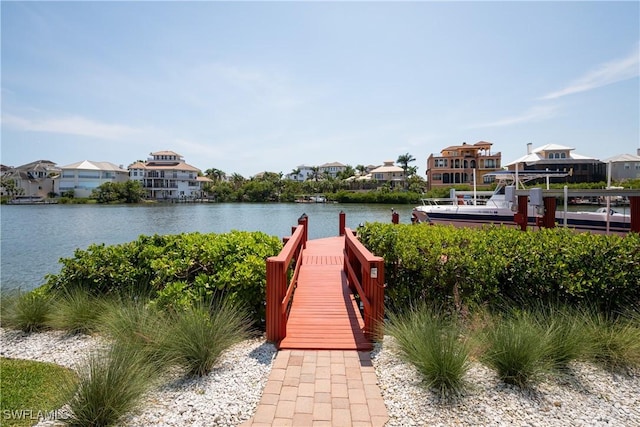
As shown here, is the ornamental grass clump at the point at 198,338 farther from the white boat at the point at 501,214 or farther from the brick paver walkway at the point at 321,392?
the white boat at the point at 501,214

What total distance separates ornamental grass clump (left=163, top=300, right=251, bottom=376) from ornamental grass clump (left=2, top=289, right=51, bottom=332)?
9.27ft

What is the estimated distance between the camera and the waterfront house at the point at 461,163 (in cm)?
6650

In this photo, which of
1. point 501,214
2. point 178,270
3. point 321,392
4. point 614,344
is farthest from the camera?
point 501,214

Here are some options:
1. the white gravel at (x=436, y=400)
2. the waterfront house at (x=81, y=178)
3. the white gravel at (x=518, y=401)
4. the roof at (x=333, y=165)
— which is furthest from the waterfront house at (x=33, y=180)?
the white gravel at (x=518, y=401)

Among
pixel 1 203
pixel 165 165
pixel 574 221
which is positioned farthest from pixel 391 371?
pixel 1 203

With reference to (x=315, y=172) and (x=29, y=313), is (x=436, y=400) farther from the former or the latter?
(x=315, y=172)

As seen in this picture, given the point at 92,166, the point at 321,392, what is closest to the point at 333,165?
the point at 92,166

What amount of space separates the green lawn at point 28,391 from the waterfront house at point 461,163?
67.4 metres

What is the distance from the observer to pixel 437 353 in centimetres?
353

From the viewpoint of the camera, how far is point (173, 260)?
589 centimetres

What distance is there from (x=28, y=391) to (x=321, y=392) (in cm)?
328

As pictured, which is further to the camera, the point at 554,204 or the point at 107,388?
the point at 554,204

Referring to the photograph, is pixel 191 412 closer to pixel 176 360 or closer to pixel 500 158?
pixel 176 360

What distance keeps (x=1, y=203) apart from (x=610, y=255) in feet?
345
